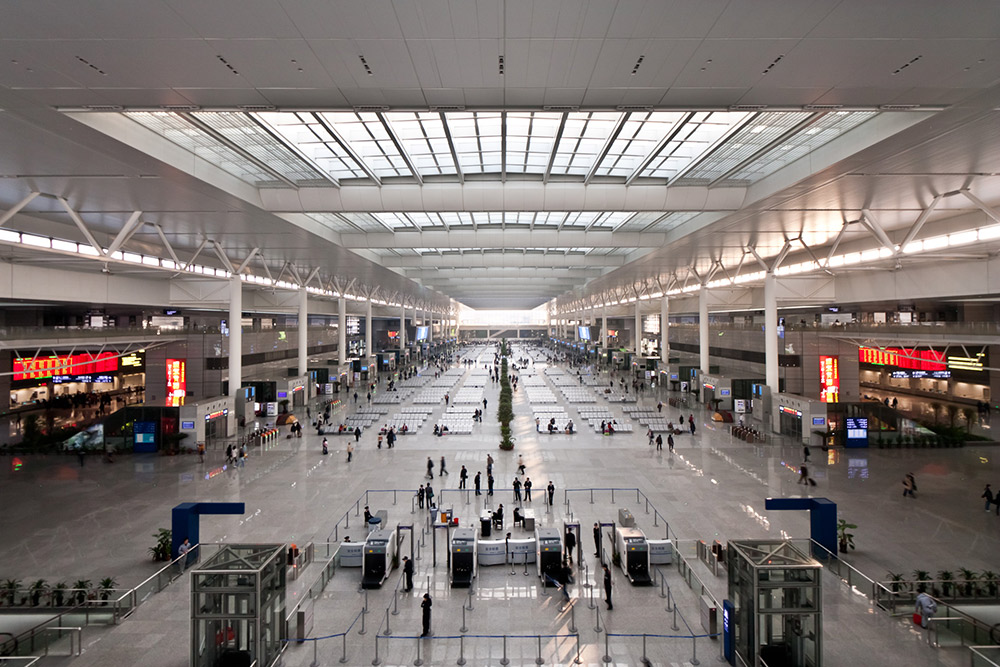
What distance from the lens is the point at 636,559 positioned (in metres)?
10.0

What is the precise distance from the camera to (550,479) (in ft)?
56.5

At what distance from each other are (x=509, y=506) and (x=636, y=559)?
5347 mm

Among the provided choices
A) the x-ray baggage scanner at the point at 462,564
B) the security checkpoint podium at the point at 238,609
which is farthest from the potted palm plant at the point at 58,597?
the x-ray baggage scanner at the point at 462,564

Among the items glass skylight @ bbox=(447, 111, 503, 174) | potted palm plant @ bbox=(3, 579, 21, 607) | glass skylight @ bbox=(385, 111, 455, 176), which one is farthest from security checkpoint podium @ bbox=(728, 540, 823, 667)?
potted palm plant @ bbox=(3, 579, 21, 607)

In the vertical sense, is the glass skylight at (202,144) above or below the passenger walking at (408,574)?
above

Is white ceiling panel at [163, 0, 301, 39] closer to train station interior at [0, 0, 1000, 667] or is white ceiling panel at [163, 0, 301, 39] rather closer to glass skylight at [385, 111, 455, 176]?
train station interior at [0, 0, 1000, 667]

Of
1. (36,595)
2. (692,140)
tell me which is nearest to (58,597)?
(36,595)

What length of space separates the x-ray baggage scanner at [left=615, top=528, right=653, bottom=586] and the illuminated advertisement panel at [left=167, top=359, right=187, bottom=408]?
91.6 ft

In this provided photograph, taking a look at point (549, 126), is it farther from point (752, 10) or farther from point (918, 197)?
point (918, 197)

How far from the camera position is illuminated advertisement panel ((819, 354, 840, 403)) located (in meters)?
27.1

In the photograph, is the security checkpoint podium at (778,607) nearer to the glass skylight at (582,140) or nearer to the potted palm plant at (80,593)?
the glass skylight at (582,140)

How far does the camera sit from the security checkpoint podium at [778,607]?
719 cm

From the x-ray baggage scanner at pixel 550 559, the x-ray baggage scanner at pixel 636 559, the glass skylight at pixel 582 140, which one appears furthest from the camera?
the glass skylight at pixel 582 140

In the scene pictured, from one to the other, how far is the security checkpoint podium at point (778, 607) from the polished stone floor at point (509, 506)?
70cm
